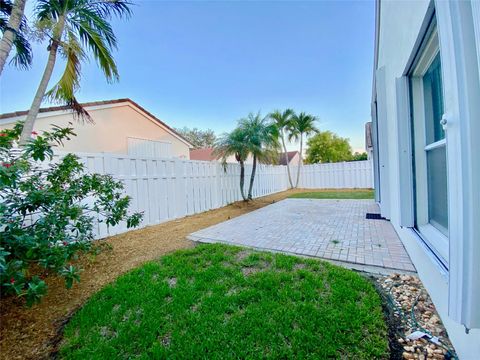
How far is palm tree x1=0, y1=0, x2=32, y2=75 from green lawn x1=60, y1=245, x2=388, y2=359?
3852 millimetres

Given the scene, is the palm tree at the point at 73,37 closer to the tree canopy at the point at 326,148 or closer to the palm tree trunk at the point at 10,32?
the palm tree trunk at the point at 10,32

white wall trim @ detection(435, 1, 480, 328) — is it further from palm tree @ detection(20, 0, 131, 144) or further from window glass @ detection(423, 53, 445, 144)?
palm tree @ detection(20, 0, 131, 144)

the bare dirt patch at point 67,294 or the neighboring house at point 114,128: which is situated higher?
the neighboring house at point 114,128

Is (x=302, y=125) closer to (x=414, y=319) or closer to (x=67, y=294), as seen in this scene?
(x=414, y=319)

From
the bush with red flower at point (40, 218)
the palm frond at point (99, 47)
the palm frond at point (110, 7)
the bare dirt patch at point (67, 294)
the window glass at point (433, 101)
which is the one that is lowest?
the bare dirt patch at point (67, 294)

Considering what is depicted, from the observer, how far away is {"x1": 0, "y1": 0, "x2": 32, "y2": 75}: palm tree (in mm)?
3127

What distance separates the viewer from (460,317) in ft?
3.12

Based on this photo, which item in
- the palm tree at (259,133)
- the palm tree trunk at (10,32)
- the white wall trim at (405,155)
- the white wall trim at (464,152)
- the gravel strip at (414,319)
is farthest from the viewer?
the palm tree at (259,133)

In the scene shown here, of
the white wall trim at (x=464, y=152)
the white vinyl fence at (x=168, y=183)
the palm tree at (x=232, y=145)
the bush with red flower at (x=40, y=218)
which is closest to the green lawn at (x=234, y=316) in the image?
the bush with red flower at (x=40, y=218)

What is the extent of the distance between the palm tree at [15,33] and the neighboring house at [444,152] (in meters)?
5.08

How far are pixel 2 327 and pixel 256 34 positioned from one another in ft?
32.7

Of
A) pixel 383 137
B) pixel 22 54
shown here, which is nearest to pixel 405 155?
pixel 383 137

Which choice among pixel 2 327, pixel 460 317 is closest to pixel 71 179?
pixel 2 327

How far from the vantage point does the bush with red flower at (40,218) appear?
1.63 m
